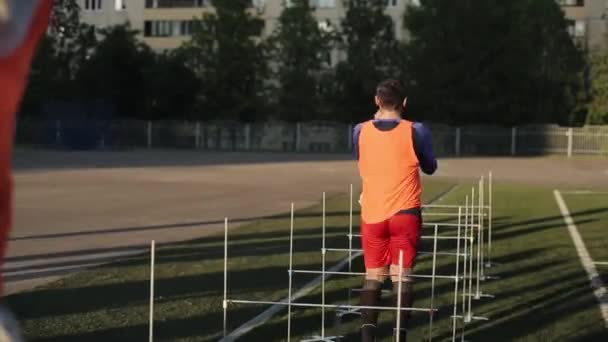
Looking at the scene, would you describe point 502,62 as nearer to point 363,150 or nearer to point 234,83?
point 234,83

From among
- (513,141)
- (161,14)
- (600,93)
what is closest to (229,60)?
(513,141)

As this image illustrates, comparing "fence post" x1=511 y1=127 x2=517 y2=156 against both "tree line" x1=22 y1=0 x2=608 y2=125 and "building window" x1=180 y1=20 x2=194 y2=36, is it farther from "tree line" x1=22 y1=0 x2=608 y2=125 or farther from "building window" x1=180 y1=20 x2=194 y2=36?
"building window" x1=180 y1=20 x2=194 y2=36

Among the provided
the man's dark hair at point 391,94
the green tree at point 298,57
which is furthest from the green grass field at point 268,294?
the green tree at point 298,57

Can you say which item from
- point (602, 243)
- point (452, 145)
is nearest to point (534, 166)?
point (452, 145)

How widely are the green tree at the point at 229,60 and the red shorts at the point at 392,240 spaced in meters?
56.8

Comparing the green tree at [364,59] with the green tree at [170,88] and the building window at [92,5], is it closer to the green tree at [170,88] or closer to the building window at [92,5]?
the green tree at [170,88]

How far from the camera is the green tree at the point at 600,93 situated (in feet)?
191

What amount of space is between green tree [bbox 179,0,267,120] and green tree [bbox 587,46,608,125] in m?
20.7

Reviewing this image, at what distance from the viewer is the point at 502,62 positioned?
59188 mm

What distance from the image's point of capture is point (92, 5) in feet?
286

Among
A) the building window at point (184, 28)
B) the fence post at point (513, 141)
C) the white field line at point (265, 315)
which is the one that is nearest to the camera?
the white field line at point (265, 315)

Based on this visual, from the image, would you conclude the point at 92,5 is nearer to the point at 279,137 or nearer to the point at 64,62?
the point at 64,62

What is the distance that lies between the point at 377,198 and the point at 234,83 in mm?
58294

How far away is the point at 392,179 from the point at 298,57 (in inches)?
2286
